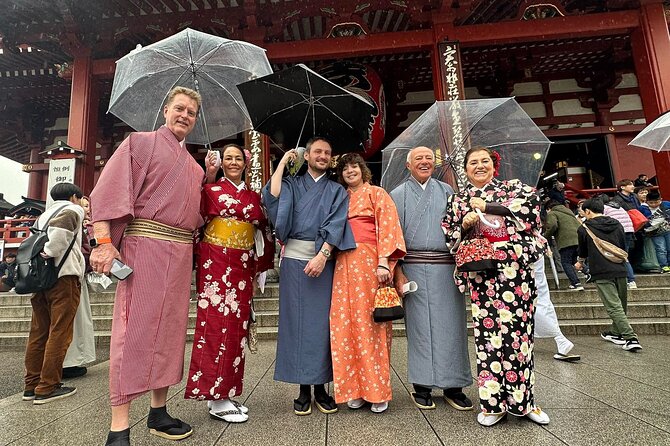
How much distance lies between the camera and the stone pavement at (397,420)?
6.36ft

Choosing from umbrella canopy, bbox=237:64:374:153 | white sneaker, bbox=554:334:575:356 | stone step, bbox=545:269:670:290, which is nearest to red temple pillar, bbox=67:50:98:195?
umbrella canopy, bbox=237:64:374:153

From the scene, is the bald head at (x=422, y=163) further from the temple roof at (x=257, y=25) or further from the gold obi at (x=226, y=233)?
the temple roof at (x=257, y=25)

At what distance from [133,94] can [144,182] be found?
1068 mm

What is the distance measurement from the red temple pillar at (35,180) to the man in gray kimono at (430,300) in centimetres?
1227

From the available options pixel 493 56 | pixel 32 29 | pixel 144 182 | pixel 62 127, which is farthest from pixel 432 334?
pixel 62 127

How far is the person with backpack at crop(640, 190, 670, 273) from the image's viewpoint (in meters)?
6.11

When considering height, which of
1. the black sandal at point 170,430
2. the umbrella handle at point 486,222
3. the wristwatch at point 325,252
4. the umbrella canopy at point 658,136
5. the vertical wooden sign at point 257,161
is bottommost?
the black sandal at point 170,430

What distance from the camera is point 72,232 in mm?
3137

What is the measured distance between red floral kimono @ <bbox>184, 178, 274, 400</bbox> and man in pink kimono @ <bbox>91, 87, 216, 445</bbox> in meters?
0.16

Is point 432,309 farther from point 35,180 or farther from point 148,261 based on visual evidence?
point 35,180

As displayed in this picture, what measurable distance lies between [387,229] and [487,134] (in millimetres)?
1418

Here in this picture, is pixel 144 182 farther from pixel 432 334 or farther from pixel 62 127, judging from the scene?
pixel 62 127

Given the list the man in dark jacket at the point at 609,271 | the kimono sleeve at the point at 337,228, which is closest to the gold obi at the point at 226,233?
the kimono sleeve at the point at 337,228

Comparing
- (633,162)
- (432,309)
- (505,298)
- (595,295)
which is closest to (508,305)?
(505,298)
